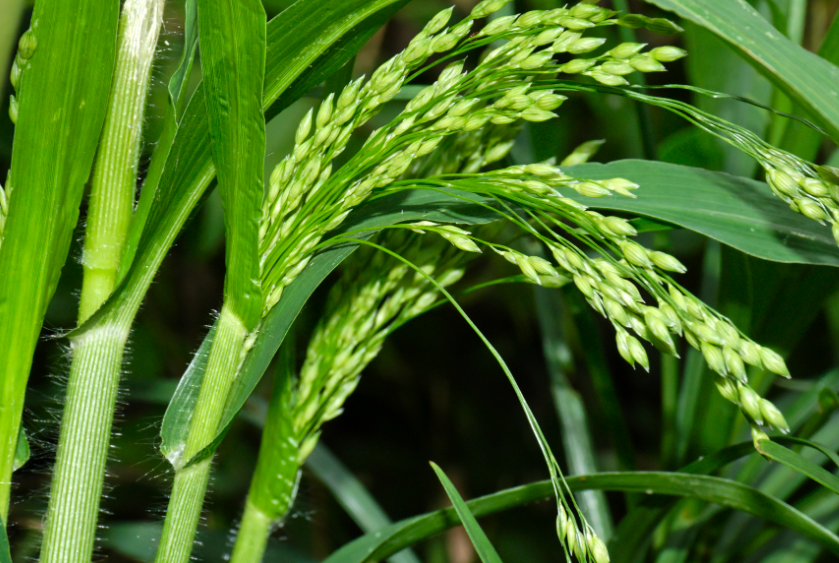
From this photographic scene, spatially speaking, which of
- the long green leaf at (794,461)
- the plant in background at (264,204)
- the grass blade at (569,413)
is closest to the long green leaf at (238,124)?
the plant in background at (264,204)

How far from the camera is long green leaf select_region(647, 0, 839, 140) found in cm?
33

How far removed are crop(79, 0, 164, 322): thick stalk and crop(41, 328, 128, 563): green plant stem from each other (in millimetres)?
28

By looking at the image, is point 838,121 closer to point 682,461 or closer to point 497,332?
point 682,461

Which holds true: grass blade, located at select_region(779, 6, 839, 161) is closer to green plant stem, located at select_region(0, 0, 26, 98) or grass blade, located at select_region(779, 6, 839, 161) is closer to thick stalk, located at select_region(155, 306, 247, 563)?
thick stalk, located at select_region(155, 306, 247, 563)

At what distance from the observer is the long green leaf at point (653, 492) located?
38 centimetres

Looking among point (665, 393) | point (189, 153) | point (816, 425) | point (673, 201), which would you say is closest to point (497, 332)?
point (665, 393)

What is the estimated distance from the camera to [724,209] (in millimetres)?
411

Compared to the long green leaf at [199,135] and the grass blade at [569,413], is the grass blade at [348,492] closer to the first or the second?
the grass blade at [569,413]

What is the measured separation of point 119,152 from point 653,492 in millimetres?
398

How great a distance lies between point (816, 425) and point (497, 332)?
100 centimetres

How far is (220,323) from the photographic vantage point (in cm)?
35

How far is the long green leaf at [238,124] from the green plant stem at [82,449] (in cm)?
8

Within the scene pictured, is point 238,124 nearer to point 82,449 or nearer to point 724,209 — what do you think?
point 82,449

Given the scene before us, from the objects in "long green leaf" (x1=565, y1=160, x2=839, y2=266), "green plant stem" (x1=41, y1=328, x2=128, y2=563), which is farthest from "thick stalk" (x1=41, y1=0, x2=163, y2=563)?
"long green leaf" (x1=565, y1=160, x2=839, y2=266)
